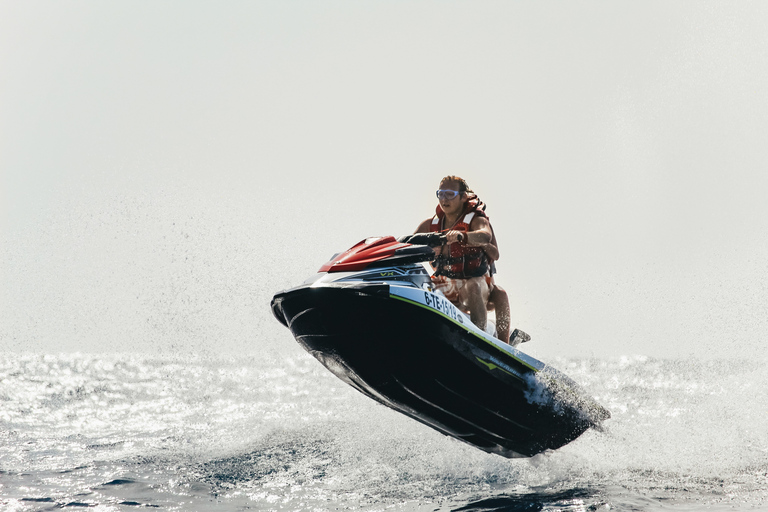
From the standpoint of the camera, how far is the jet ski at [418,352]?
13.8 feet

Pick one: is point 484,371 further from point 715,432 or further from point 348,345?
point 715,432

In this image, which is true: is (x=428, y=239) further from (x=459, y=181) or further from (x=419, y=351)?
(x=419, y=351)

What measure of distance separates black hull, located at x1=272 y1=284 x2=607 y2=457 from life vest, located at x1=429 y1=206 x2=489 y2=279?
834 millimetres

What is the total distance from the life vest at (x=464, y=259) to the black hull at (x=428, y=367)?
32.8 inches

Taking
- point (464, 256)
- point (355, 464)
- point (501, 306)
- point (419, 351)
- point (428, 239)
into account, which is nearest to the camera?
point (419, 351)

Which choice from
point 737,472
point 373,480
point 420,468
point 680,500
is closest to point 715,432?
point 737,472

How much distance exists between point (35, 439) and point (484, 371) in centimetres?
506

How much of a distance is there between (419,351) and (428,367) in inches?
7.1

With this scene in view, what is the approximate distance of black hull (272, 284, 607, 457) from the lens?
4.21 meters

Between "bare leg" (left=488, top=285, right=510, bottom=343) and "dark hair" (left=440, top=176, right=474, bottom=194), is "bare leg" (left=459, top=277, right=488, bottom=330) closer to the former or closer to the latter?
"bare leg" (left=488, top=285, right=510, bottom=343)

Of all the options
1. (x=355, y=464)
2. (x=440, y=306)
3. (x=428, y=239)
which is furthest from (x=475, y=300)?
(x=355, y=464)

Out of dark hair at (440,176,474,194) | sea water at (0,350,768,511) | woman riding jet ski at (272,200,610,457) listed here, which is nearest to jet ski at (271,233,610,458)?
woman riding jet ski at (272,200,610,457)

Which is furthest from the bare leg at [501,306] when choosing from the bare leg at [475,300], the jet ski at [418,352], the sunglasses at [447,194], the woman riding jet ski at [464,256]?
the sunglasses at [447,194]

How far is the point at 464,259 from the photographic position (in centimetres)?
525
